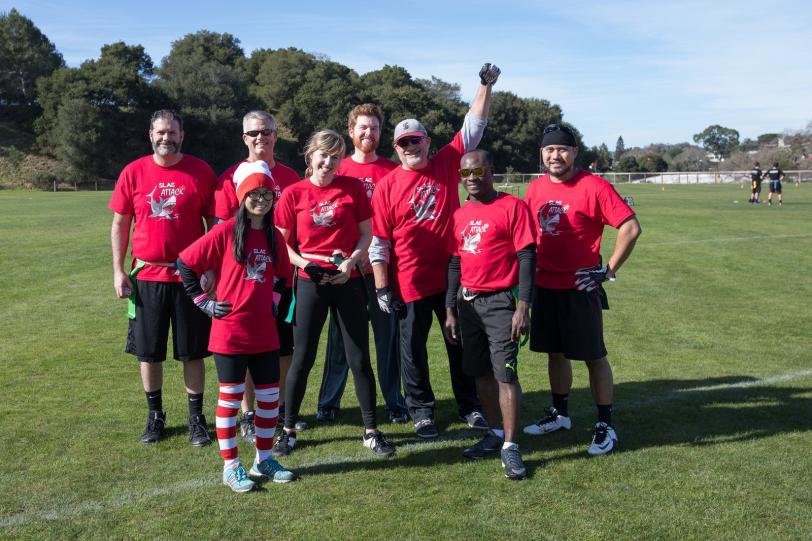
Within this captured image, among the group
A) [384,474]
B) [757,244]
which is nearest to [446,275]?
[384,474]

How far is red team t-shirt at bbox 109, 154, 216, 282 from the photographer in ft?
16.9

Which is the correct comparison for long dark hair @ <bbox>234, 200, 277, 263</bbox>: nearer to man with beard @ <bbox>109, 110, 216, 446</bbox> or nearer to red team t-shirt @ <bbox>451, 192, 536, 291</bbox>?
man with beard @ <bbox>109, 110, 216, 446</bbox>

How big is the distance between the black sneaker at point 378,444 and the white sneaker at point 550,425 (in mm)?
1071

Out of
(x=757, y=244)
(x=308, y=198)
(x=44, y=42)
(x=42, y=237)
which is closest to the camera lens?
(x=308, y=198)

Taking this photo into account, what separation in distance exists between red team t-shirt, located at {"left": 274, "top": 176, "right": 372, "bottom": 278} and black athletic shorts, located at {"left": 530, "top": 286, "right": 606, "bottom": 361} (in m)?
1.40

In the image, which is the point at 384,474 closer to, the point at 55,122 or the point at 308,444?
the point at 308,444

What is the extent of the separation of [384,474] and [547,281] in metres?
1.75

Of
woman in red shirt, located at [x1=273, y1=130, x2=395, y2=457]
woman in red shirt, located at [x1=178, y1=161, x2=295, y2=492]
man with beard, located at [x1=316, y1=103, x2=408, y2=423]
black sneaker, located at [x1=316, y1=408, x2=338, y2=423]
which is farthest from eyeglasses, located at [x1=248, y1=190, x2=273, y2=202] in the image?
black sneaker, located at [x1=316, y1=408, x2=338, y2=423]

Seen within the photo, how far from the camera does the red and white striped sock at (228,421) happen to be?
4.45 meters

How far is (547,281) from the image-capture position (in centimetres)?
520

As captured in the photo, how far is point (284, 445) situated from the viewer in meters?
5.06

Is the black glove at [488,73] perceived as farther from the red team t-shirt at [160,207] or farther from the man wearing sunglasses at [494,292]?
the red team t-shirt at [160,207]

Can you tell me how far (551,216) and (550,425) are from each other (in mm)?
1570

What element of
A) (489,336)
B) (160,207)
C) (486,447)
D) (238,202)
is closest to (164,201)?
(160,207)
